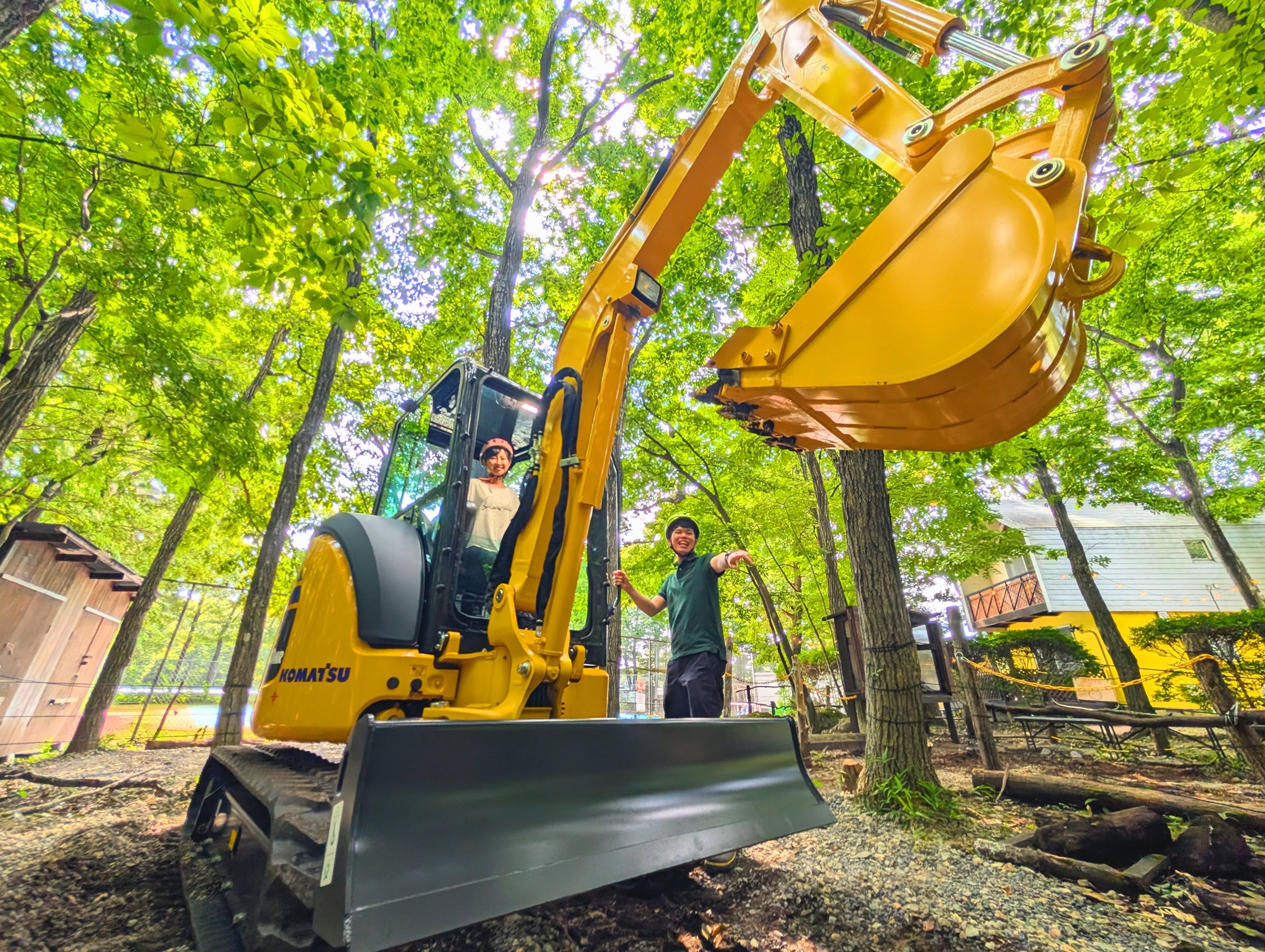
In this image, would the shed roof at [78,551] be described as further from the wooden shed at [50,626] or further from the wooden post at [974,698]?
the wooden post at [974,698]

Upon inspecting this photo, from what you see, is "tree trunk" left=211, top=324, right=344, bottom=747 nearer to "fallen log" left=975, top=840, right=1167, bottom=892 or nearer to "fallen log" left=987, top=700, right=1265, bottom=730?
"fallen log" left=975, top=840, right=1167, bottom=892

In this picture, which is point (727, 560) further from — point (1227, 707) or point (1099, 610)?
point (1099, 610)

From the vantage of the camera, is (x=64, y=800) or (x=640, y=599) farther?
(x=64, y=800)

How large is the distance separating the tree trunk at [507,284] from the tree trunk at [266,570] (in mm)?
1900

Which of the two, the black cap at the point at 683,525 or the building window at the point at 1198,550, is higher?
the building window at the point at 1198,550

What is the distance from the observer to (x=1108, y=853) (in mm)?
3014

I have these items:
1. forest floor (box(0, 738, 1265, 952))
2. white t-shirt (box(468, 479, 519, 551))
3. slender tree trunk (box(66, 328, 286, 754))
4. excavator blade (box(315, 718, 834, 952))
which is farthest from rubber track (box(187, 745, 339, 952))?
slender tree trunk (box(66, 328, 286, 754))

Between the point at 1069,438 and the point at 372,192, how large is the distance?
12378 millimetres

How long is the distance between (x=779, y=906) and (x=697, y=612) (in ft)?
5.07

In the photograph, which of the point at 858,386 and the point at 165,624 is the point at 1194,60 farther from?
the point at 165,624

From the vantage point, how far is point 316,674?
2607mm

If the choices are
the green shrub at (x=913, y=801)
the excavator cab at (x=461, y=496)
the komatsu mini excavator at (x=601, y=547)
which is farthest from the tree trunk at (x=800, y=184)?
the green shrub at (x=913, y=801)

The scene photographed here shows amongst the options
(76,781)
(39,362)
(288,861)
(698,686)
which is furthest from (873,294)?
(76,781)

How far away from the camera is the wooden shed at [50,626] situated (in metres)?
9.75
